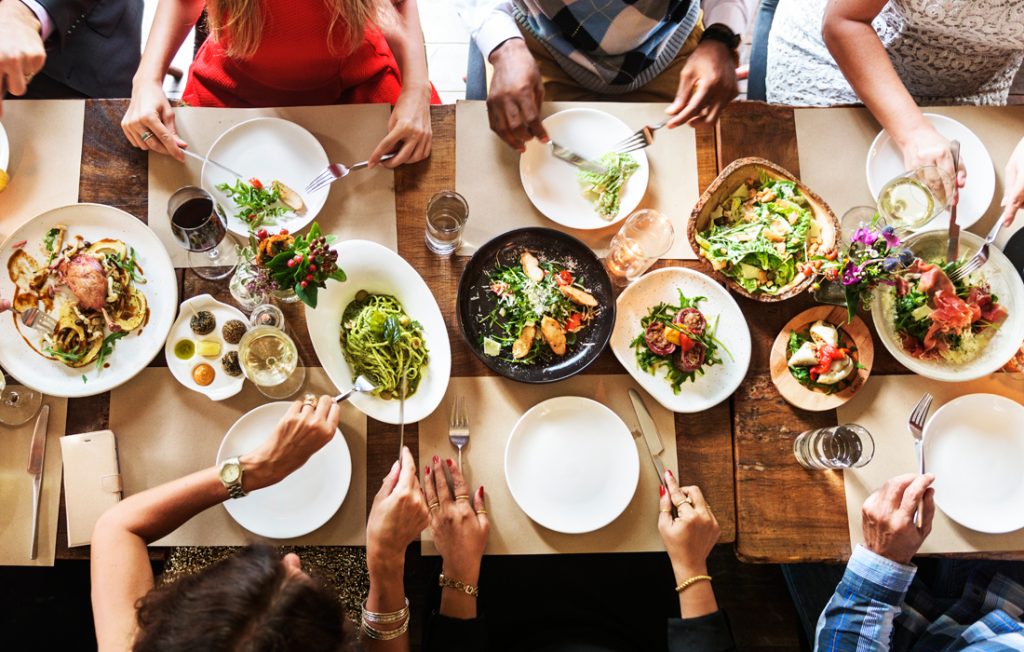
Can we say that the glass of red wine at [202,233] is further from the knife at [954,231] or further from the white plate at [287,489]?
the knife at [954,231]

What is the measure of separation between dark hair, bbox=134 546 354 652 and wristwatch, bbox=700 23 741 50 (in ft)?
6.00

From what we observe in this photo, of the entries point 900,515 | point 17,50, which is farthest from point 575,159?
point 17,50

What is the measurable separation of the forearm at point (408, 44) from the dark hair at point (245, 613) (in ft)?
4.40

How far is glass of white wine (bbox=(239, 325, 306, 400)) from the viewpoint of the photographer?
149 cm

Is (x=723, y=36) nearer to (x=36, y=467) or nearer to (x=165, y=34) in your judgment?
(x=165, y=34)

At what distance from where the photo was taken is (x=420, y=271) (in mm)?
1651

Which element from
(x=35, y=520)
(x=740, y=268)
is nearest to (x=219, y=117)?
(x=35, y=520)

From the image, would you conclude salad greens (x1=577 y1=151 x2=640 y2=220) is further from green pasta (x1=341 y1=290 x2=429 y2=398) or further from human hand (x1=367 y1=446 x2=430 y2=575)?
human hand (x1=367 y1=446 x2=430 y2=575)

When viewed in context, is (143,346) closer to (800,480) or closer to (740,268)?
(740,268)

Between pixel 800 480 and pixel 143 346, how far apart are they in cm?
173

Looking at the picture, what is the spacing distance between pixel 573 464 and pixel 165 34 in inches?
67.4

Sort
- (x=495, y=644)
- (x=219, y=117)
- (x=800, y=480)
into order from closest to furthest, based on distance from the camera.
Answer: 1. (x=800, y=480)
2. (x=219, y=117)
3. (x=495, y=644)

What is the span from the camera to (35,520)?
147cm

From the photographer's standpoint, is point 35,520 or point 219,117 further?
point 219,117
